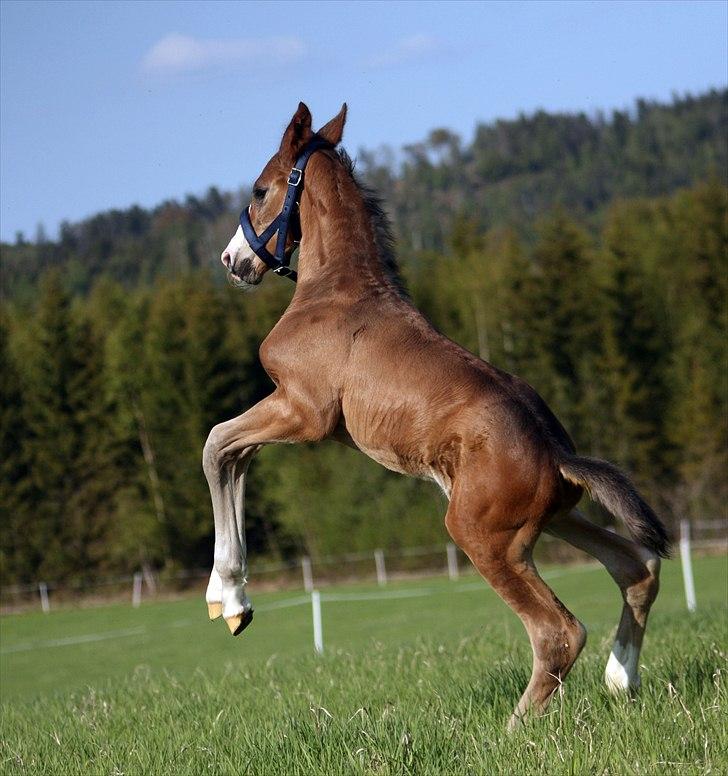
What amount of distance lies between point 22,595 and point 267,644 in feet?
84.7

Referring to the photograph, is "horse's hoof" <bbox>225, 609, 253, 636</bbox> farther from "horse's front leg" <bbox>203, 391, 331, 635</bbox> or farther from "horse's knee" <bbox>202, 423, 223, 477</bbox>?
"horse's knee" <bbox>202, 423, 223, 477</bbox>

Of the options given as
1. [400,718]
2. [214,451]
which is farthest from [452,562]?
[400,718]

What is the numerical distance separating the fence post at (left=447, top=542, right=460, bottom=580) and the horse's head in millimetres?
37243

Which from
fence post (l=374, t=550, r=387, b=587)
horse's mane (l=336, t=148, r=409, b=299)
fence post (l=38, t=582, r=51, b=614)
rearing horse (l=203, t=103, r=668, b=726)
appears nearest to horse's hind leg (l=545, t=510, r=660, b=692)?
rearing horse (l=203, t=103, r=668, b=726)

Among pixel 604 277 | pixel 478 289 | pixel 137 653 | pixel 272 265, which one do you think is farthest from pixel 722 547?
pixel 272 265

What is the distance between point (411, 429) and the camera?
536 centimetres

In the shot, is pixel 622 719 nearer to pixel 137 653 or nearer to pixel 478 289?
pixel 137 653

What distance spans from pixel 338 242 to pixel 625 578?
232 centimetres

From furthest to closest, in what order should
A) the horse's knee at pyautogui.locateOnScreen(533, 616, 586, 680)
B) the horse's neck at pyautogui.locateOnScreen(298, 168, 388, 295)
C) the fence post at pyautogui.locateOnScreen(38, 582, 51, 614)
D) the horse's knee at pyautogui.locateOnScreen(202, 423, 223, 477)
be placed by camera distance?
the fence post at pyautogui.locateOnScreen(38, 582, 51, 614)
the horse's neck at pyautogui.locateOnScreen(298, 168, 388, 295)
the horse's knee at pyautogui.locateOnScreen(202, 423, 223, 477)
the horse's knee at pyautogui.locateOnScreen(533, 616, 586, 680)

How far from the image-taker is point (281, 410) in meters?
5.64

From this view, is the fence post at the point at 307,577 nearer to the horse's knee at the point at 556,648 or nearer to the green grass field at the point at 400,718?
the green grass field at the point at 400,718

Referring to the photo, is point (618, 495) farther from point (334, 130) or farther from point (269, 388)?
point (269, 388)

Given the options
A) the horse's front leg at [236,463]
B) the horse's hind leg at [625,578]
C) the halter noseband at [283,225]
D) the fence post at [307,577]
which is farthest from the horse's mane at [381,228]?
the fence post at [307,577]

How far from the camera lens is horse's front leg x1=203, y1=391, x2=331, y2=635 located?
18.3 feet
